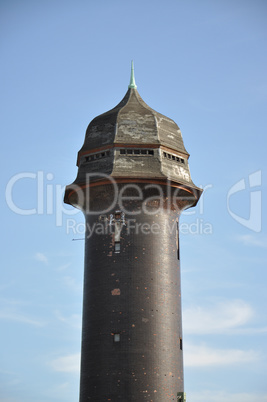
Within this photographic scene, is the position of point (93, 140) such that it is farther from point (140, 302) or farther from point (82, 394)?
point (82, 394)

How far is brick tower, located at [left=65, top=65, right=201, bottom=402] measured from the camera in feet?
123

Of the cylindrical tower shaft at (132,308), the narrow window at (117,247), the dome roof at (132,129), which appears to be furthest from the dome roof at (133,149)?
the narrow window at (117,247)

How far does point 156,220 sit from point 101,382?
29.6 feet

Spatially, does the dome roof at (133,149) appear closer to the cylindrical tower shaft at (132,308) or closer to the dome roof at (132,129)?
the dome roof at (132,129)

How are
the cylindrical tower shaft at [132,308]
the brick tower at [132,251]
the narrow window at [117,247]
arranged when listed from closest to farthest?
the cylindrical tower shaft at [132,308] < the brick tower at [132,251] < the narrow window at [117,247]

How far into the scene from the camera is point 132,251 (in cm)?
3941

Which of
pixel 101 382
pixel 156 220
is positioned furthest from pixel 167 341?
pixel 156 220

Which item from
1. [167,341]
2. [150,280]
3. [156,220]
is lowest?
[167,341]

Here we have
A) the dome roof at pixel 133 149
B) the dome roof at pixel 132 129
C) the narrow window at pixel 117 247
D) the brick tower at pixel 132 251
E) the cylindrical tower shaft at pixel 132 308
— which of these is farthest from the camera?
the dome roof at pixel 132 129

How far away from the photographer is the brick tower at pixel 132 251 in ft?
123

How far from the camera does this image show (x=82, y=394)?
38.2m

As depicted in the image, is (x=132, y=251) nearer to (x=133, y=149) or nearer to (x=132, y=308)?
(x=132, y=308)

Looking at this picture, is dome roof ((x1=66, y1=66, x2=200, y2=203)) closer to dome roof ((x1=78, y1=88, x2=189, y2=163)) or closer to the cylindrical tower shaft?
dome roof ((x1=78, y1=88, x2=189, y2=163))

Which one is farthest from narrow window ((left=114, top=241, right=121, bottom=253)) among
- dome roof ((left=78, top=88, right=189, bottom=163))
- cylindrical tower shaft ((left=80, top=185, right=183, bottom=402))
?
dome roof ((left=78, top=88, right=189, bottom=163))
